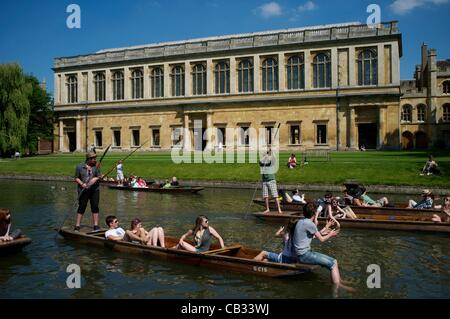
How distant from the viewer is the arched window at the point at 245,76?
54.0 m

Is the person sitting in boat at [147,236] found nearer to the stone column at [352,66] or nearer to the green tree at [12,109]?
the stone column at [352,66]

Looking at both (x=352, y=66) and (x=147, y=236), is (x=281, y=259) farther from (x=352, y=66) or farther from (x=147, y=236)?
(x=352, y=66)

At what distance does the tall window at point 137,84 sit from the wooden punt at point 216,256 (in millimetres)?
48341

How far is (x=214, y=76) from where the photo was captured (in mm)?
55656

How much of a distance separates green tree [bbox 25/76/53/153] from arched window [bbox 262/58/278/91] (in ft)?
93.4

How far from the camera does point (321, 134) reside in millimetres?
51000

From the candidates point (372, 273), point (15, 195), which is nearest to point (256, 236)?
point (372, 273)

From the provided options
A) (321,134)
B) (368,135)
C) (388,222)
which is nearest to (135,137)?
(321,134)

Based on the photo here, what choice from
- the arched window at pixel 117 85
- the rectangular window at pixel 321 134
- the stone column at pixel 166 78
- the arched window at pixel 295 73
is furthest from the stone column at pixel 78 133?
the rectangular window at pixel 321 134

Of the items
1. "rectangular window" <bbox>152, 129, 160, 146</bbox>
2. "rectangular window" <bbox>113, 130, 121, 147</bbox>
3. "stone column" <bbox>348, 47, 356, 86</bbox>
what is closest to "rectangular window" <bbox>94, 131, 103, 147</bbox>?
"rectangular window" <bbox>113, 130, 121, 147</bbox>

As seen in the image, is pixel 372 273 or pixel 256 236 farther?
pixel 256 236

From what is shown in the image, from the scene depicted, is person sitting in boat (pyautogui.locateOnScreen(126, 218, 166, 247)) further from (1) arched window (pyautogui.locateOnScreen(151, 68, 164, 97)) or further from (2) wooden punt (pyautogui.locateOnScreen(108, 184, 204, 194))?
(1) arched window (pyautogui.locateOnScreen(151, 68, 164, 97))
